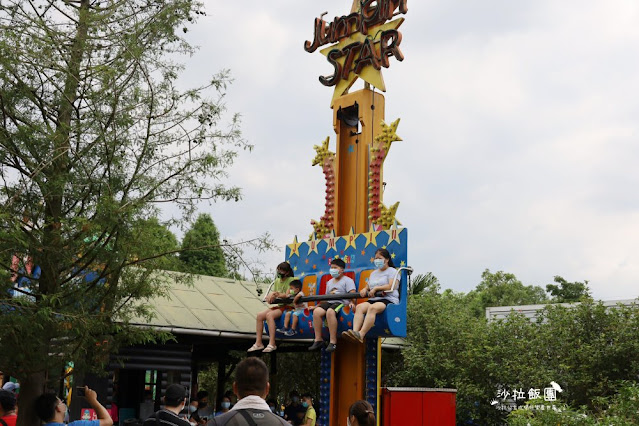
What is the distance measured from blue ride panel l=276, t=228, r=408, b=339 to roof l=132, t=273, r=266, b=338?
193 cm

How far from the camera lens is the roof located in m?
16.2

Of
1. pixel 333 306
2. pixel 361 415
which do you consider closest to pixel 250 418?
pixel 361 415

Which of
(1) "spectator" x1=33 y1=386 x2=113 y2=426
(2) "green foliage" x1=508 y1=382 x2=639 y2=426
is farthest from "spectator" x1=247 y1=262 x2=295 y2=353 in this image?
(1) "spectator" x1=33 y1=386 x2=113 y2=426

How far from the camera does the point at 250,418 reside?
398 centimetres

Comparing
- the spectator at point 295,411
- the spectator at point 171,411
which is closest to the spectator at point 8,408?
the spectator at point 171,411

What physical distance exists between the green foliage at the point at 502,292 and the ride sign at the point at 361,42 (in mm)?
36970

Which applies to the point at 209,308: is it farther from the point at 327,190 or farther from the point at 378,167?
the point at 378,167

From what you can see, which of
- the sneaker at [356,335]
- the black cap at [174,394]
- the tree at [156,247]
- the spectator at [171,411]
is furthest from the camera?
the sneaker at [356,335]

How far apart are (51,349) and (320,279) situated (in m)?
6.33

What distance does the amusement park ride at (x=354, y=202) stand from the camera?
14.2m

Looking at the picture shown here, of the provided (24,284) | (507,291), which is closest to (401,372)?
(24,284)

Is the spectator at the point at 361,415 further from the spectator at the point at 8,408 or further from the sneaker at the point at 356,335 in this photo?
the sneaker at the point at 356,335

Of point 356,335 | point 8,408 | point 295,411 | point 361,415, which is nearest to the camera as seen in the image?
point 361,415

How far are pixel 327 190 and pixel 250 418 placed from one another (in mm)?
12044
